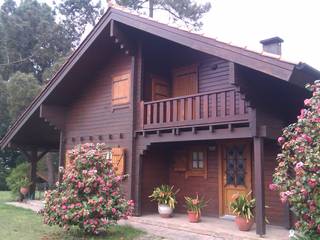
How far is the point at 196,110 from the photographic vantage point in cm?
867

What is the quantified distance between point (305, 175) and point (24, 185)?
11.9 metres

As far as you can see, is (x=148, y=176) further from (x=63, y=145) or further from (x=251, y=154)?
(x=63, y=145)

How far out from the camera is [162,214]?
9719mm

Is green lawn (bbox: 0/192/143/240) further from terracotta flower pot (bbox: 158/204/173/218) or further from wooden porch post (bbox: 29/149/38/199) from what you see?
wooden porch post (bbox: 29/149/38/199)

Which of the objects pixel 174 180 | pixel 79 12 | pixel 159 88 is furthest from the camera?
pixel 79 12

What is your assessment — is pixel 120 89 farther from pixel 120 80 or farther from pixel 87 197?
pixel 87 197

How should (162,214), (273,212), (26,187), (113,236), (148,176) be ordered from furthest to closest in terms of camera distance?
(26,187) < (148,176) < (162,214) < (273,212) < (113,236)

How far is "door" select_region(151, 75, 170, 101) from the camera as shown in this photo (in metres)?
10.7

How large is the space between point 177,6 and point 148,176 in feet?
54.8

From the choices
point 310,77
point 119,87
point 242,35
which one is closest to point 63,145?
point 119,87

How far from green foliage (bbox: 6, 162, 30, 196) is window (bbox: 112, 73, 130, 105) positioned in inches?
215

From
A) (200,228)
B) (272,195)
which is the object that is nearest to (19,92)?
(200,228)

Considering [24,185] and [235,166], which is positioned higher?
[235,166]

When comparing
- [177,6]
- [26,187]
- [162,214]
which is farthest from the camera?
[177,6]
